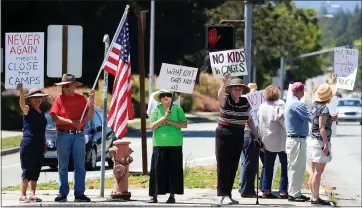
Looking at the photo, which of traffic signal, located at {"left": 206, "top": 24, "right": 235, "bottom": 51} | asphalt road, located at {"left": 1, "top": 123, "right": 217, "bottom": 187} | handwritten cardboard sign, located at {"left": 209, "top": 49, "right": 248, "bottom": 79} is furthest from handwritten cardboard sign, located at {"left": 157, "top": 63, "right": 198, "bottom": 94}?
asphalt road, located at {"left": 1, "top": 123, "right": 217, "bottom": 187}

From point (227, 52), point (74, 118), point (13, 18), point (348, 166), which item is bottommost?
point (348, 166)

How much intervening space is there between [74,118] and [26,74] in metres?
1.52

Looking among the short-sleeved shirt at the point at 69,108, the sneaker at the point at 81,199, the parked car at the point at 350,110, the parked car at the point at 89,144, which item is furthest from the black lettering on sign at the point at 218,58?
the parked car at the point at 350,110

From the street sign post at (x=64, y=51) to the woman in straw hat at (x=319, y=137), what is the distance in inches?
153

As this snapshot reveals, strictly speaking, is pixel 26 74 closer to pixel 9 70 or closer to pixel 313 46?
pixel 9 70

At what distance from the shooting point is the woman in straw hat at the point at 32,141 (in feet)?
43.7

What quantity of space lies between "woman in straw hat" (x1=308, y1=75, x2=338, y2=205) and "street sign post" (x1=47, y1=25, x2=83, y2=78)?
389cm

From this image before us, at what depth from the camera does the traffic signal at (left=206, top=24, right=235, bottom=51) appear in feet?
51.3

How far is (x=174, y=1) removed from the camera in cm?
5666

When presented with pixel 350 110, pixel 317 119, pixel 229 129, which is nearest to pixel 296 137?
pixel 317 119

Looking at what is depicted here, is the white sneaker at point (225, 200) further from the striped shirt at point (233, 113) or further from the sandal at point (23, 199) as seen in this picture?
the sandal at point (23, 199)

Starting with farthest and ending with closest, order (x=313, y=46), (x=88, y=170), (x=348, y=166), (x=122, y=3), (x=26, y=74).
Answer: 1. (x=313, y=46)
2. (x=122, y=3)
3. (x=348, y=166)
4. (x=88, y=170)
5. (x=26, y=74)

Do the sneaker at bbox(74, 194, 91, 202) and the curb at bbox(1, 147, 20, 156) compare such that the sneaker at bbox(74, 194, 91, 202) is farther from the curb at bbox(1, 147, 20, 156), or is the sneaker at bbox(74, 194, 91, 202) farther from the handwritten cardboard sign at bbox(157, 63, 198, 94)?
the curb at bbox(1, 147, 20, 156)

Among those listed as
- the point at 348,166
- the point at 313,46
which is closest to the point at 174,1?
the point at 348,166
